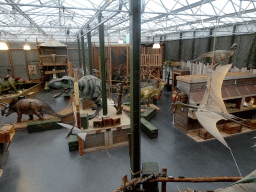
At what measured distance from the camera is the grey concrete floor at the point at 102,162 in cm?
366

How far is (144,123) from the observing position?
5949 millimetres

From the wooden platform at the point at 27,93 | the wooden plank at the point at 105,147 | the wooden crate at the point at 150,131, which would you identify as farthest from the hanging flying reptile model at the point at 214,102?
the wooden platform at the point at 27,93

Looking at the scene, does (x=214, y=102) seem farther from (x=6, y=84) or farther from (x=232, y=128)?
(x=6, y=84)

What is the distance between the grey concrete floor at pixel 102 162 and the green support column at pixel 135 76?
3.24 feet

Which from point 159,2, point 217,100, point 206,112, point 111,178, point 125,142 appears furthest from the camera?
point 159,2

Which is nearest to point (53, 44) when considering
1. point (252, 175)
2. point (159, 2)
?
point (159, 2)

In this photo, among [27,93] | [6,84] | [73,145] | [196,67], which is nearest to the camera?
[73,145]

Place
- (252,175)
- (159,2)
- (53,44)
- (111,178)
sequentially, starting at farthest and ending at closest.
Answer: (53,44) < (159,2) < (111,178) < (252,175)

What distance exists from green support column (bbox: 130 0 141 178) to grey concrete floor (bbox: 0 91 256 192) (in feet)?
3.24

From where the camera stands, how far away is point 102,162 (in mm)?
4355

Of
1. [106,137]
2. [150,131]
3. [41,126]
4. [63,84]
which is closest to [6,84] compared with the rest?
[41,126]

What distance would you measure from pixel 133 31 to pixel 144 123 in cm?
373

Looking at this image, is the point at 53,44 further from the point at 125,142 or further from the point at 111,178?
the point at 111,178

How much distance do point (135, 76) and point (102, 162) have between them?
2.50m
